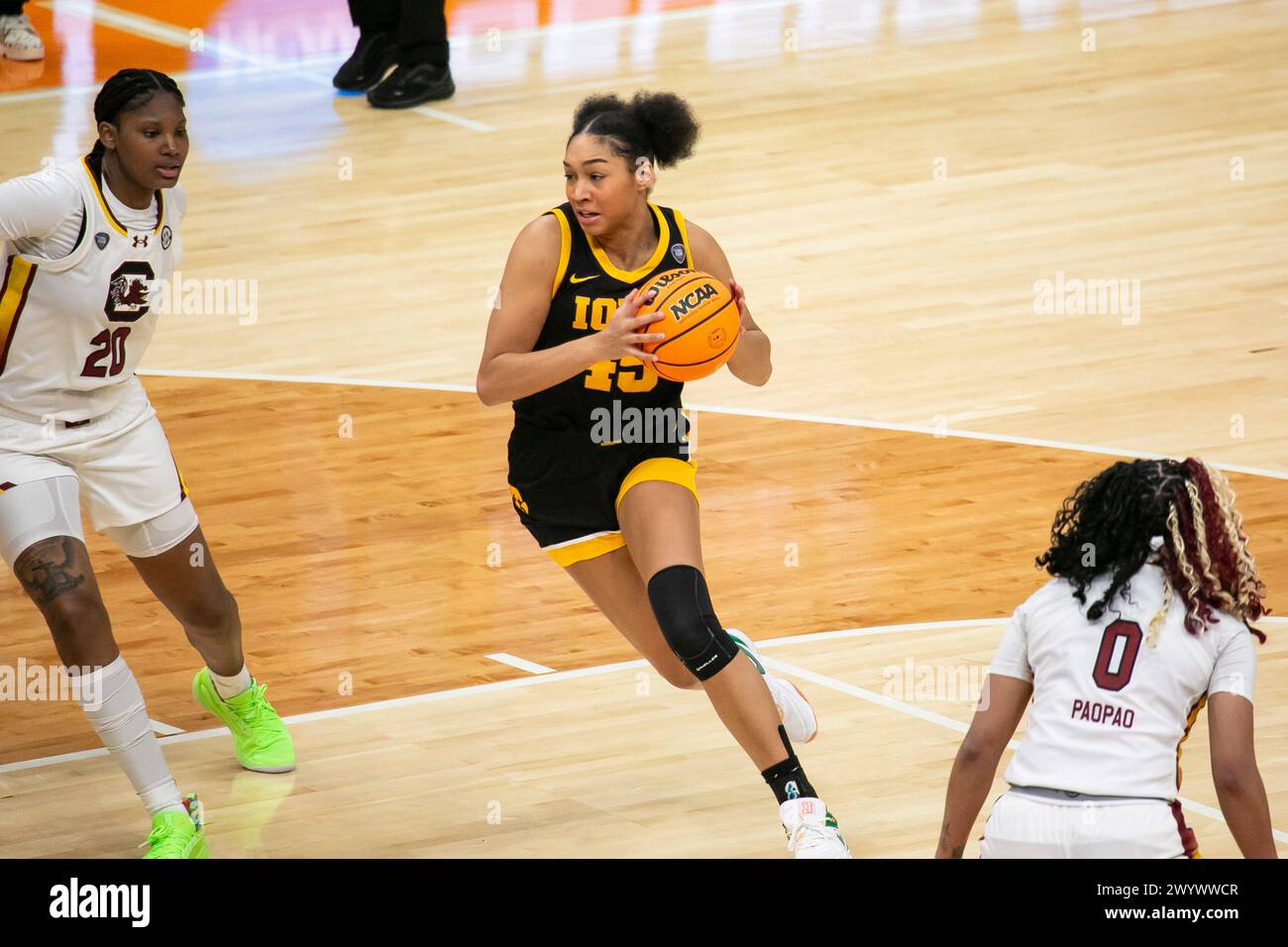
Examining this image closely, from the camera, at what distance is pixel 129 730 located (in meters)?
5.69

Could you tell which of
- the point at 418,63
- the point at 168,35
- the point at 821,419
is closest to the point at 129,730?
the point at 821,419

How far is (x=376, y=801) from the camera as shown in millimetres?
6312

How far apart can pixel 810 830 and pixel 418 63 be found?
10816mm

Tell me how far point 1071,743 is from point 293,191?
32.5 ft

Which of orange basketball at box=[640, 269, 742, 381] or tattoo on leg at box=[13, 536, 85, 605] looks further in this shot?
tattoo on leg at box=[13, 536, 85, 605]

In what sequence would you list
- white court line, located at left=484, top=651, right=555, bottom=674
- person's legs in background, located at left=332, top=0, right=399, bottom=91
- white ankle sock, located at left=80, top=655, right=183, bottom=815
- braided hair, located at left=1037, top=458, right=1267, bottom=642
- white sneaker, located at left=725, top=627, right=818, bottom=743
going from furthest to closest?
person's legs in background, located at left=332, top=0, right=399, bottom=91 < white court line, located at left=484, top=651, right=555, bottom=674 < white sneaker, located at left=725, top=627, right=818, bottom=743 < white ankle sock, located at left=80, top=655, right=183, bottom=815 < braided hair, located at left=1037, top=458, right=1267, bottom=642

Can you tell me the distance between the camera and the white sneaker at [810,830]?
17.5ft

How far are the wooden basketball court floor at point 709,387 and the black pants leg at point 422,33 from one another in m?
0.49

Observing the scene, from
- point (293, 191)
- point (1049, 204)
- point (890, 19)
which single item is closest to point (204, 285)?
point (293, 191)

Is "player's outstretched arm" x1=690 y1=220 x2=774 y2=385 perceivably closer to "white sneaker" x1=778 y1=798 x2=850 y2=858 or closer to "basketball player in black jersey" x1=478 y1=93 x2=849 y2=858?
"basketball player in black jersey" x1=478 y1=93 x2=849 y2=858

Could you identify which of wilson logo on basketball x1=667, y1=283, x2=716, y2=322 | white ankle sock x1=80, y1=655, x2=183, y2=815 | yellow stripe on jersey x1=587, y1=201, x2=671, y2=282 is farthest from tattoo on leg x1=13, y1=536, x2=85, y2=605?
wilson logo on basketball x1=667, y1=283, x2=716, y2=322

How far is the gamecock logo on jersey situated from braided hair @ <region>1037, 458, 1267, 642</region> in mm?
2753

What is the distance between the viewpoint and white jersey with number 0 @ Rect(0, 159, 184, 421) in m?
5.77
